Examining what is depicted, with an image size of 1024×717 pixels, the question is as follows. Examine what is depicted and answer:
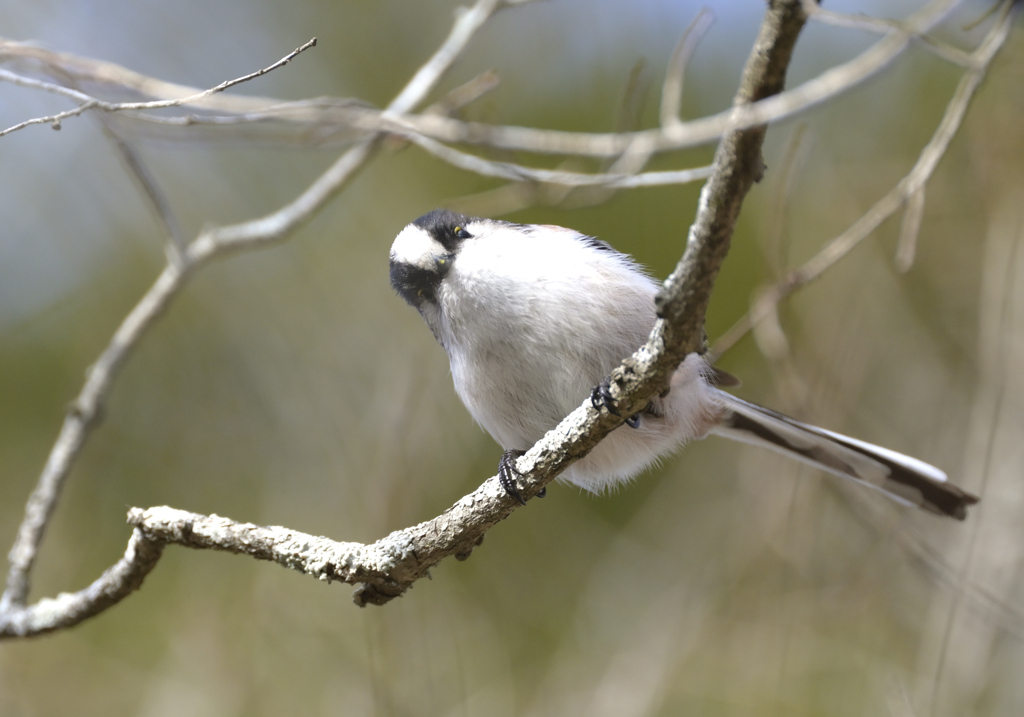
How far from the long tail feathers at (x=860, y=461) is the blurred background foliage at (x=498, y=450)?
0.92 m

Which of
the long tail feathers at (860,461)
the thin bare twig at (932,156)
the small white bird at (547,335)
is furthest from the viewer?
the long tail feathers at (860,461)

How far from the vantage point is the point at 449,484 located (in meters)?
4.48

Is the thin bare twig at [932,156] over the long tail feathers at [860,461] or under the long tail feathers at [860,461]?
over

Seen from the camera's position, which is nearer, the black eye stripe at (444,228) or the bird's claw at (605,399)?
the bird's claw at (605,399)

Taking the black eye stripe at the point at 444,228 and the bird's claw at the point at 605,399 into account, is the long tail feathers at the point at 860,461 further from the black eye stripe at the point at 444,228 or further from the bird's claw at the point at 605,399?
the bird's claw at the point at 605,399

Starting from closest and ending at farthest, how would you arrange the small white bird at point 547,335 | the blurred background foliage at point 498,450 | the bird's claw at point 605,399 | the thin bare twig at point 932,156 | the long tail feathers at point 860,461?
the bird's claw at point 605,399 < the thin bare twig at point 932,156 < the small white bird at point 547,335 < the long tail feathers at point 860,461 < the blurred background foliage at point 498,450

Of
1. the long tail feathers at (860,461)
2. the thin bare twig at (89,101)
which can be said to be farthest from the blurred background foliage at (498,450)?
the thin bare twig at (89,101)

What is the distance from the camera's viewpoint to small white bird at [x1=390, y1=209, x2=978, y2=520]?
7.51ft

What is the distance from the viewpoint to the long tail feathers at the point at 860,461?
2.71 meters

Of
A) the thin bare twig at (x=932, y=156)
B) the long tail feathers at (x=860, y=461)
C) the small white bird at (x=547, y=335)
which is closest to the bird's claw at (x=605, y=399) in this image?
the small white bird at (x=547, y=335)

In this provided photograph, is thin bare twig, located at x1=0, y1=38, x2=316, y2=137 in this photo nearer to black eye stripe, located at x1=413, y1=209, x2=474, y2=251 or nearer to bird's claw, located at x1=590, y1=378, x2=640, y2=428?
black eye stripe, located at x1=413, y1=209, x2=474, y2=251

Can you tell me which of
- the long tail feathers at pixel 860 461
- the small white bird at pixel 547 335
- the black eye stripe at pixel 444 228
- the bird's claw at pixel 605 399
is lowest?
the bird's claw at pixel 605 399

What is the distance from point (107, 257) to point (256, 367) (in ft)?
4.49

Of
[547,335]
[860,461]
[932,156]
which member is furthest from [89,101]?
[860,461]
